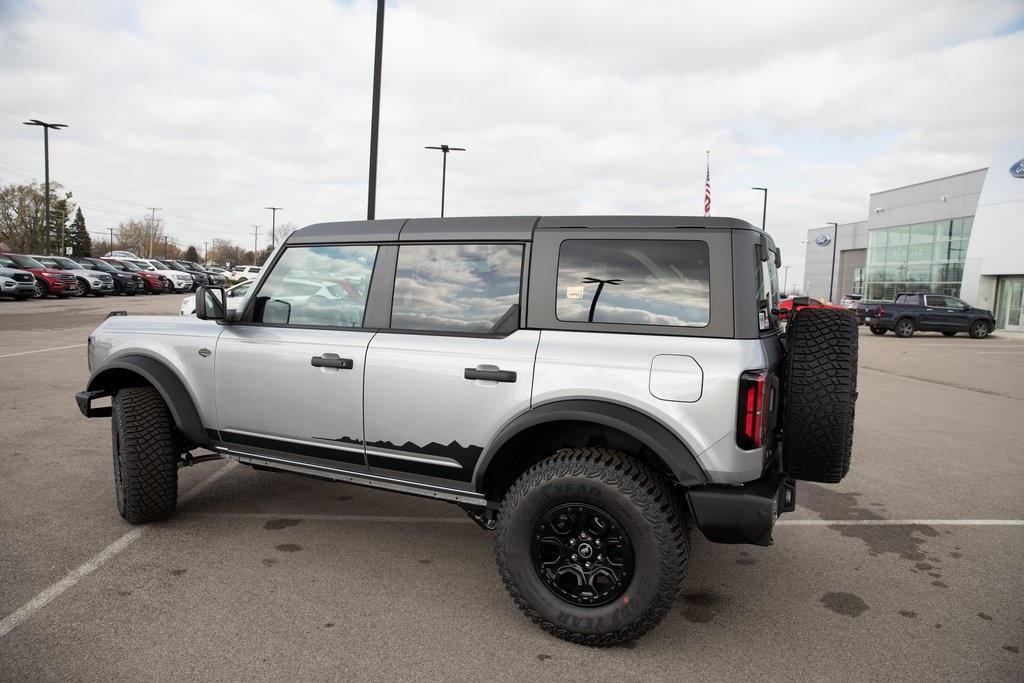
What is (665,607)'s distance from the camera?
8.98ft

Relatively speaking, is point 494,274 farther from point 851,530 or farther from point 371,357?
point 851,530

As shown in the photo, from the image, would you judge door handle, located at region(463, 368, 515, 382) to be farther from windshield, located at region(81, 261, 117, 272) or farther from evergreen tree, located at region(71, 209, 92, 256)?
evergreen tree, located at region(71, 209, 92, 256)

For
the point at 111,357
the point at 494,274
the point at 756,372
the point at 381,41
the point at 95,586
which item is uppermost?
the point at 381,41

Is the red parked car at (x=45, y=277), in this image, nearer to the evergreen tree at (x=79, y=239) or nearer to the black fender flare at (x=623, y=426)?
the black fender flare at (x=623, y=426)

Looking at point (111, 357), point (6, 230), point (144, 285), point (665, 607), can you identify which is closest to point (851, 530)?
point (665, 607)

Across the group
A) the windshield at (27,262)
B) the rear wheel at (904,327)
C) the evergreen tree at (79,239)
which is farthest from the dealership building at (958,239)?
the evergreen tree at (79,239)

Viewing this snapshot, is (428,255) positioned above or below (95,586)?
above

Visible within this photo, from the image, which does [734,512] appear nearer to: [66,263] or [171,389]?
[171,389]

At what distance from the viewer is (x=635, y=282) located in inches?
116

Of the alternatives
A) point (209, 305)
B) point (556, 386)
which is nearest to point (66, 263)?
point (209, 305)

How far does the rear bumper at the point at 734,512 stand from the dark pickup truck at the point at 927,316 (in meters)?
23.5

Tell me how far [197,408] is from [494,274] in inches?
80.4

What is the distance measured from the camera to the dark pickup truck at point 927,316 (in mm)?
22766

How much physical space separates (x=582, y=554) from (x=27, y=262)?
30141 mm
